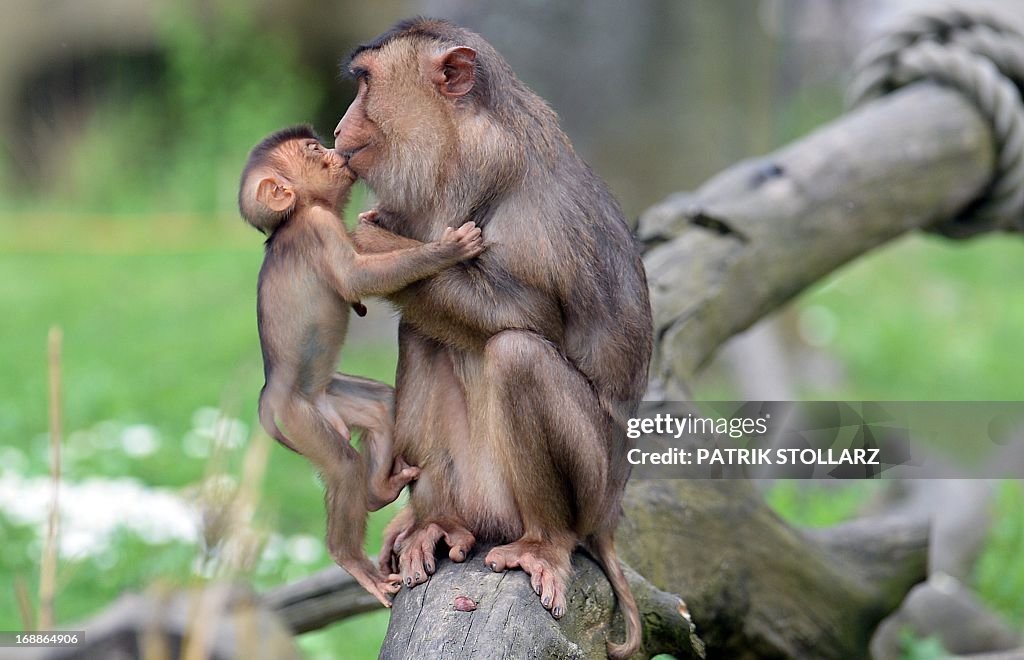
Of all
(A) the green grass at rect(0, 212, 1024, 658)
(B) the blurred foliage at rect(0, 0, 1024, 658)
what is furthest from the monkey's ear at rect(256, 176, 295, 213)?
(B) the blurred foliage at rect(0, 0, 1024, 658)

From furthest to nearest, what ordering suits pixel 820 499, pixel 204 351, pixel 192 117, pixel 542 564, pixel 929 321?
pixel 192 117
pixel 929 321
pixel 204 351
pixel 820 499
pixel 542 564

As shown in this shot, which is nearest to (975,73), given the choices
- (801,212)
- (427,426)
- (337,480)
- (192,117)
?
(801,212)

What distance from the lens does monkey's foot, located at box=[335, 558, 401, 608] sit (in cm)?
292

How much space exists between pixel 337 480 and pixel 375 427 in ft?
0.69

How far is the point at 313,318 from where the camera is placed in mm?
3012

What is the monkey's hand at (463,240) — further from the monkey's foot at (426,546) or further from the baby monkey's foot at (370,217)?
the monkey's foot at (426,546)

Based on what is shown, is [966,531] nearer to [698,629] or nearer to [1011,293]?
[698,629]

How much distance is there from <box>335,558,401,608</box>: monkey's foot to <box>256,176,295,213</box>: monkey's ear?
2.98 feet

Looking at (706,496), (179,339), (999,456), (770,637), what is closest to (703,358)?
(706,496)

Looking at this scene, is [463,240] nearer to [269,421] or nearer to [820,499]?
[269,421]

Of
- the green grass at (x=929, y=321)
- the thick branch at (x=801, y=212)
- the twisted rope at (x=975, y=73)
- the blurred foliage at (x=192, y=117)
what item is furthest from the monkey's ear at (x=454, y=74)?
the blurred foliage at (x=192, y=117)

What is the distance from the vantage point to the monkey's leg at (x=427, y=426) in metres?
3.04

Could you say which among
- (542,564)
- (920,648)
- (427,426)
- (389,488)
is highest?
(427,426)

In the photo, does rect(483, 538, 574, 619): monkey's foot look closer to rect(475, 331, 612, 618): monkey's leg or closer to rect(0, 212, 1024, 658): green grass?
rect(475, 331, 612, 618): monkey's leg
